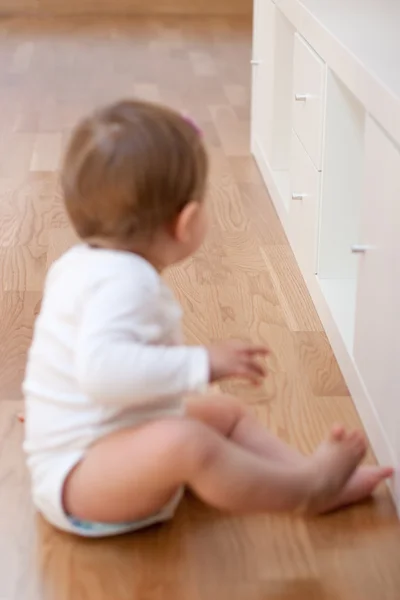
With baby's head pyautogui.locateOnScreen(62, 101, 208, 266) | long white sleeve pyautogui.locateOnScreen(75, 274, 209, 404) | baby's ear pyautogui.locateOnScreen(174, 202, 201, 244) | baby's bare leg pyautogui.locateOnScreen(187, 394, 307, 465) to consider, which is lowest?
baby's bare leg pyautogui.locateOnScreen(187, 394, 307, 465)

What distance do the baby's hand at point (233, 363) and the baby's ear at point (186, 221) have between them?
120 millimetres

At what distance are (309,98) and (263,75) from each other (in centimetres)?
68

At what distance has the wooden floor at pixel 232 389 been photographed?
96 cm

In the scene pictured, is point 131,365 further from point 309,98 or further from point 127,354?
point 309,98

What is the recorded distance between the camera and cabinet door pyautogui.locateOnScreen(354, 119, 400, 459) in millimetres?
1055

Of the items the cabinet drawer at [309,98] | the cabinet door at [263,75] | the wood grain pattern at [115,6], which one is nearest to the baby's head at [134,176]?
the cabinet drawer at [309,98]

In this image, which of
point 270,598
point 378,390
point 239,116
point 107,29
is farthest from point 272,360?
point 107,29

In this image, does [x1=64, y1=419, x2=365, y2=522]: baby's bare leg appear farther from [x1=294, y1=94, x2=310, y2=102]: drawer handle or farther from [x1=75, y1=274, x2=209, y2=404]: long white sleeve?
[x1=294, y1=94, x2=310, y2=102]: drawer handle

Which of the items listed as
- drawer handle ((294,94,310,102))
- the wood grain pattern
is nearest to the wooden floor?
drawer handle ((294,94,310,102))

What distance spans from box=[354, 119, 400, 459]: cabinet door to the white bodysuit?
26 cm

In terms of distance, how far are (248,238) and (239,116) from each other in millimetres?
1035

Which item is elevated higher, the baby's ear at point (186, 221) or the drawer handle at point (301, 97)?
the baby's ear at point (186, 221)

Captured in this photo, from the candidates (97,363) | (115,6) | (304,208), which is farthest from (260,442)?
(115,6)

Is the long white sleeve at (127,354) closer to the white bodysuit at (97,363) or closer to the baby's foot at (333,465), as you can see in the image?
the white bodysuit at (97,363)
